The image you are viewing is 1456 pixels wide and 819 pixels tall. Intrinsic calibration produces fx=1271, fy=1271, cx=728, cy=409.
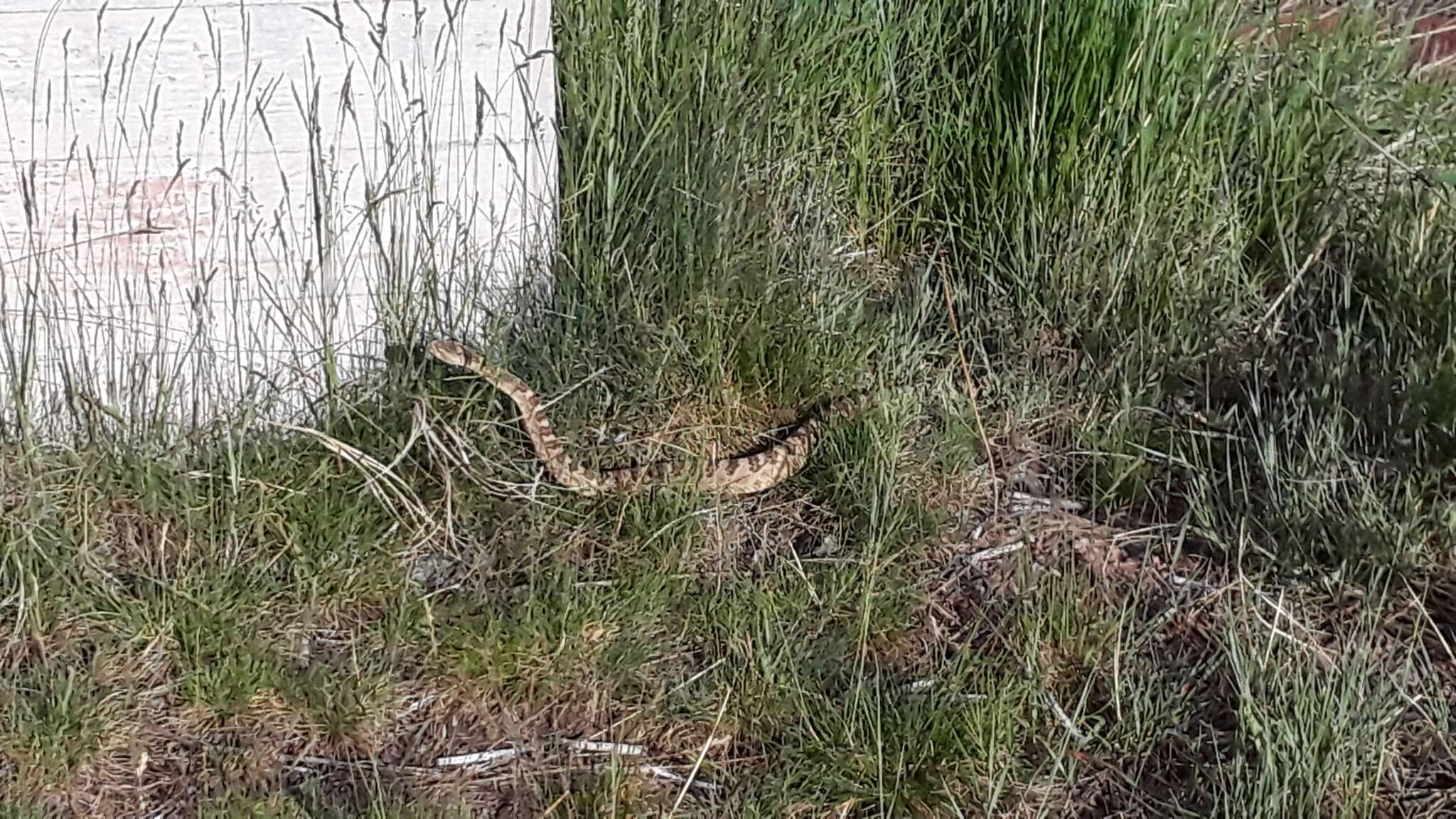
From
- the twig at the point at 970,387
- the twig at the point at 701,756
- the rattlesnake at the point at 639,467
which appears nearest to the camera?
the twig at the point at 701,756

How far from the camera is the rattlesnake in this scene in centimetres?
265

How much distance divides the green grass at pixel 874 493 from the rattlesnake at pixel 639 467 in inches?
2.1

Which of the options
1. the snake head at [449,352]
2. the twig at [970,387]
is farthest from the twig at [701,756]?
the snake head at [449,352]

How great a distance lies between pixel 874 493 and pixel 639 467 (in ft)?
1.71

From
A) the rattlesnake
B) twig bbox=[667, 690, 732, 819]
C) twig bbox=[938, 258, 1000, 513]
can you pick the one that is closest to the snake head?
the rattlesnake

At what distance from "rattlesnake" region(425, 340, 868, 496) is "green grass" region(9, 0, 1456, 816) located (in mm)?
54

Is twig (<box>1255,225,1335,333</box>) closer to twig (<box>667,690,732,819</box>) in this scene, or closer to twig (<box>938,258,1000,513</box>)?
twig (<box>938,258,1000,513</box>)

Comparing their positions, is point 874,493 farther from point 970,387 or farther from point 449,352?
point 449,352

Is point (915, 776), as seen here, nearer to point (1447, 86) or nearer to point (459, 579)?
point (459, 579)

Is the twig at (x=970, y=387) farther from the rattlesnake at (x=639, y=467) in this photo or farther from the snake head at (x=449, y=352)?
the snake head at (x=449, y=352)

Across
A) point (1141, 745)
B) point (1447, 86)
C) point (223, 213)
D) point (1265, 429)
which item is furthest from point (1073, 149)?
point (223, 213)

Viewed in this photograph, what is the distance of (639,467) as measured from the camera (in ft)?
8.95

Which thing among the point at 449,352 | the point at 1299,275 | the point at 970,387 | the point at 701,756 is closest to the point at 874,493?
the point at 970,387

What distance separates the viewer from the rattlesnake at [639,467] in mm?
2646
